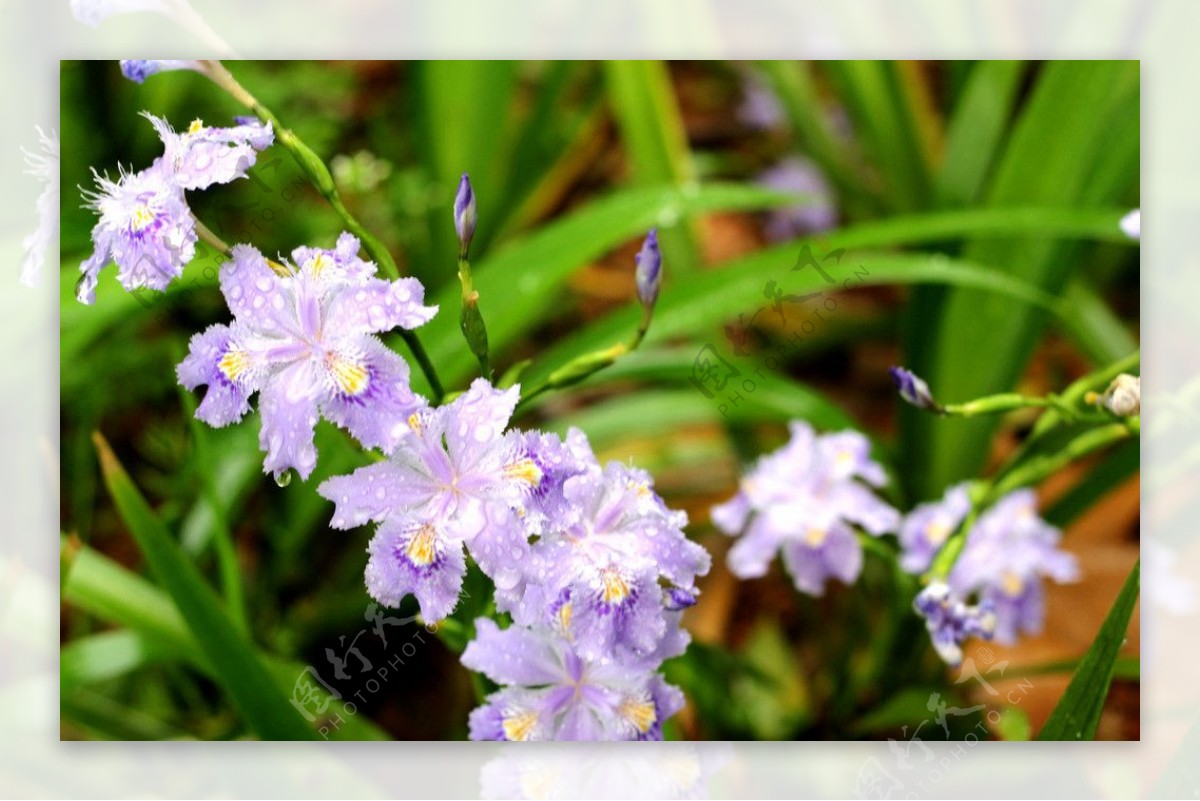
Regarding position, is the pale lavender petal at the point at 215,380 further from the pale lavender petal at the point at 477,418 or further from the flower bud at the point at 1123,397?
the flower bud at the point at 1123,397

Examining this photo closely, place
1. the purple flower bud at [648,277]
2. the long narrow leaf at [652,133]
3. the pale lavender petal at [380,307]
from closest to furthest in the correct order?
the pale lavender petal at [380,307], the purple flower bud at [648,277], the long narrow leaf at [652,133]

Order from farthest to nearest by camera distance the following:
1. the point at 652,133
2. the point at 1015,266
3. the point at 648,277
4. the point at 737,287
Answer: the point at 652,133
the point at 1015,266
the point at 737,287
the point at 648,277

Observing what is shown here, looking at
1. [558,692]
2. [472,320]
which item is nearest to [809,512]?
[558,692]

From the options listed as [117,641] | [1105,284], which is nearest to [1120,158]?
[1105,284]

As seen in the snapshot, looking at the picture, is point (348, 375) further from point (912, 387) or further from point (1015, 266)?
point (1015, 266)

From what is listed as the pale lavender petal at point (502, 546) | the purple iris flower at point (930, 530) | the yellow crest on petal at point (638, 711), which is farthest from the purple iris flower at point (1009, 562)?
the pale lavender petal at point (502, 546)

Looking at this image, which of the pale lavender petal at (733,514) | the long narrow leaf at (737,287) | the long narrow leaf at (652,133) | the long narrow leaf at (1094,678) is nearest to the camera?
the long narrow leaf at (1094,678)
